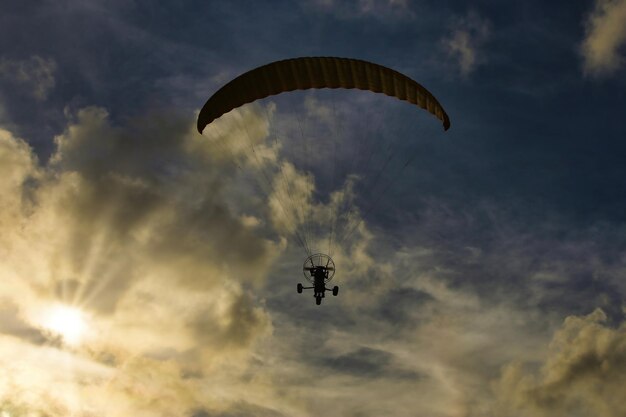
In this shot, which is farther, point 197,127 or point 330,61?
point 197,127

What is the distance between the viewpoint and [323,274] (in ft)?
127

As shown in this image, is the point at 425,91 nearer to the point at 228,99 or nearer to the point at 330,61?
the point at 330,61

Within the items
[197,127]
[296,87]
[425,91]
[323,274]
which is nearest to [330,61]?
[296,87]

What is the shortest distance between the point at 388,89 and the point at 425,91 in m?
1.72

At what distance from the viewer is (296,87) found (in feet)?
120

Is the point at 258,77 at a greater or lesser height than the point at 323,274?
greater

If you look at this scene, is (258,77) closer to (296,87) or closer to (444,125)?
(296,87)

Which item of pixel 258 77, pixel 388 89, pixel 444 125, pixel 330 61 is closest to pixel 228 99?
pixel 258 77

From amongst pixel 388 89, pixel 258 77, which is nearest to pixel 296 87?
pixel 258 77

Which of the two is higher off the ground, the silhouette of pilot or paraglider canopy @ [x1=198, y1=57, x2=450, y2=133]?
paraglider canopy @ [x1=198, y1=57, x2=450, y2=133]

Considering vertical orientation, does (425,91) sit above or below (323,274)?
above

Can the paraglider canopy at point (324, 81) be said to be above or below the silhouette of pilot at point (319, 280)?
above

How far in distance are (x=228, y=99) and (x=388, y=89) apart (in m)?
7.60

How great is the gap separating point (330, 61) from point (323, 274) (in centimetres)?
1051
